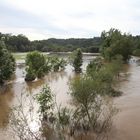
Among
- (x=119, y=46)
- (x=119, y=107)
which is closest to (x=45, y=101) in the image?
(x=119, y=107)

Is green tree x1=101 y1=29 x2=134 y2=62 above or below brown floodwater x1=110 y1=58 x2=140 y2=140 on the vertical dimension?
above

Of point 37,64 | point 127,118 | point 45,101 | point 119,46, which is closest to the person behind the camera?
point 45,101

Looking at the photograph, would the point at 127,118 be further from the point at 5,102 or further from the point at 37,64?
the point at 37,64

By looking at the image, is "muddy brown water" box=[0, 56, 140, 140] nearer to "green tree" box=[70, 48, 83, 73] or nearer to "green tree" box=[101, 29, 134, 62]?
"green tree" box=[70, 48, 83, 73]

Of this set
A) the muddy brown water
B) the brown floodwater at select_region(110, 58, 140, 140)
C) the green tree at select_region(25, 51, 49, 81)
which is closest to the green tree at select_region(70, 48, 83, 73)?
the green tree at select_region(25, 51, 49, 81)

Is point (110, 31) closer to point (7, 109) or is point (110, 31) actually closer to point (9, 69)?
point (9, 69)

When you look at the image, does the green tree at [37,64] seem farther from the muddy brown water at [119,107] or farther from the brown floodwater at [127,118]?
the brown floodwater at [127,118]

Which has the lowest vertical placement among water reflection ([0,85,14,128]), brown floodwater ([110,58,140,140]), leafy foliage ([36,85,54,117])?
water reflection ([0,85,14,128])

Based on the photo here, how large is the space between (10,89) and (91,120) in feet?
74.3

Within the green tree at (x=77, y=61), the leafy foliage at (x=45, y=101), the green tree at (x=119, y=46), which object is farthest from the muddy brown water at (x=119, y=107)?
the green tree at (x=119, y=46)

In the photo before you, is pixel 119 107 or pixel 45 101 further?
pixel 119 107

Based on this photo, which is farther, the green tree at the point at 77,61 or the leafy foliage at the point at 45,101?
the green tree at the point at 77,61

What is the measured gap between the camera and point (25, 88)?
40656 millimetres

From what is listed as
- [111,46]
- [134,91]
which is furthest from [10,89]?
[111,46]
